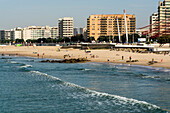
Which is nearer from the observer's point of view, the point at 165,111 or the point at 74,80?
the point at 165,111

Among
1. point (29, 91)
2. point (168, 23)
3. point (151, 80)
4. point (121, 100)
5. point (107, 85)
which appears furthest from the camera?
point (168, 23)

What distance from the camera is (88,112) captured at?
2538 centimetres

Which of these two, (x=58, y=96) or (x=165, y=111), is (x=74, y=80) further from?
(x=165, y=111)

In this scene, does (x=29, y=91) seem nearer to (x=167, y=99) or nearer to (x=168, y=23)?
(x=167, y=99)

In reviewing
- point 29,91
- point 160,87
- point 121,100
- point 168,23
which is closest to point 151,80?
point 160,87

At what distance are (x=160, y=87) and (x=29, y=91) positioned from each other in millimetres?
15153

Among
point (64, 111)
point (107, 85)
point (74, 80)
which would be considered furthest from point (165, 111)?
point (74, 80)

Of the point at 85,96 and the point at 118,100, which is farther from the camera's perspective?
the point at 85,96

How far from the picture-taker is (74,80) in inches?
1695

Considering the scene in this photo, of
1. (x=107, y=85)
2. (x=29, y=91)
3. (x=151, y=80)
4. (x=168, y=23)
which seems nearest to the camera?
(x=29, y=91)

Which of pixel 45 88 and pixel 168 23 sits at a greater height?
pixel 168 23

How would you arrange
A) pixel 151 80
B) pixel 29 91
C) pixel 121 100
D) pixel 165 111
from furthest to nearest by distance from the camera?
pixel 151 80, pixel 29 91, pixel 121 100, pixel 165 111

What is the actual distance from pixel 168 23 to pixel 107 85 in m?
169

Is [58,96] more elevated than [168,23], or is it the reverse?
[168,23]
